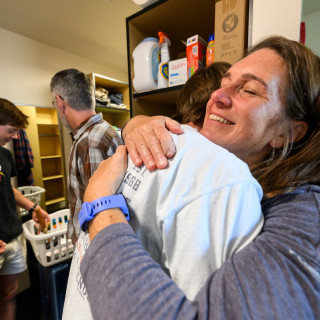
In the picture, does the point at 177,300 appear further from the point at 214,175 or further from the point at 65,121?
the point at 65,121

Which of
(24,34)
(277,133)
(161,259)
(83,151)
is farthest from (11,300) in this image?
(24,34)

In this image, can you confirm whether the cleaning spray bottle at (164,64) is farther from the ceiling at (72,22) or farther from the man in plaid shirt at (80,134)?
the ceiling at (72,22)

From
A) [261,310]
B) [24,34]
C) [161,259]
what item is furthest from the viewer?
[24,34]

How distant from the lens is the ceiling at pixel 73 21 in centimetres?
174

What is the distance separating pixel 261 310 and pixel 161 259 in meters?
0.20

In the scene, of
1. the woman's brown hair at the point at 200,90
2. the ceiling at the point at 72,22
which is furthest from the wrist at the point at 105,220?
the ceiling at the point at 72,22

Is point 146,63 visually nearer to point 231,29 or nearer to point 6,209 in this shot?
point 231,29

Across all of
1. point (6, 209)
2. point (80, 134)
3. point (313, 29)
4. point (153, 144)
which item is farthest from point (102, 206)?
point (313, 29)

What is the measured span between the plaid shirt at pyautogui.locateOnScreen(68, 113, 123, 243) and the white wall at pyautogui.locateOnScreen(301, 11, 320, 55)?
1.55 m

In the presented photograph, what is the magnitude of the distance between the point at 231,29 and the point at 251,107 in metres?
0.44

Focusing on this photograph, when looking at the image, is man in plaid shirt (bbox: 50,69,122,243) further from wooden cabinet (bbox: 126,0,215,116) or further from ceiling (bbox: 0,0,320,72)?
ceiling (bbox: 0,0,320,72)

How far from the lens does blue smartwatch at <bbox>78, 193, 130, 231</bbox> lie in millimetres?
394

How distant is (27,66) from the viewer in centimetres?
234

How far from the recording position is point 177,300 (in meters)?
0.27
